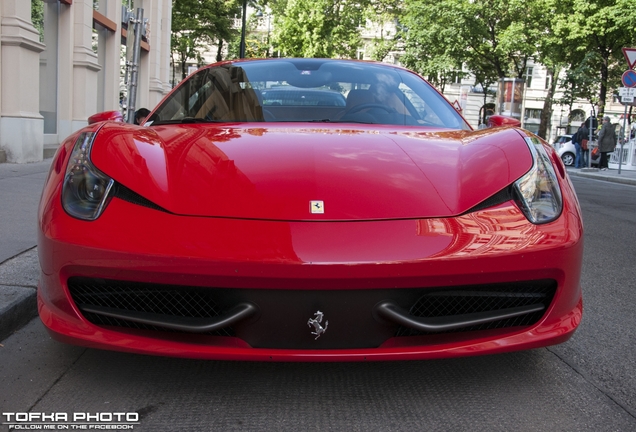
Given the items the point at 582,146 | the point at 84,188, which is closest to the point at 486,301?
the point at 84,188

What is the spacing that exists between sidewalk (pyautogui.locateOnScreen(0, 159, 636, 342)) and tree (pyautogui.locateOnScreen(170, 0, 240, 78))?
23449mm

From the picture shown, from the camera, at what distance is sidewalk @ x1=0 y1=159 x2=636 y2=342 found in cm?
292

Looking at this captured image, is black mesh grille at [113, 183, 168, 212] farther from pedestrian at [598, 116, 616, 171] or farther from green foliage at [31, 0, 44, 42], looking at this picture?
pedestrian at [598, 116, 616, 171]

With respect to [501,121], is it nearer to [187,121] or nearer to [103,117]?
[187,121]

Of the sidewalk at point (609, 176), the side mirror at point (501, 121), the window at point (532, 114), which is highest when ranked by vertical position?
the window at point (532, 114)

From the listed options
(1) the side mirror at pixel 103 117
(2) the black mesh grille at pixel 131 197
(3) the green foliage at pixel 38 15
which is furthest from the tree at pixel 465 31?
(2) the black mesh grille at pixel 131 197

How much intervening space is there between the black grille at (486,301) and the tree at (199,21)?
96.7 feet

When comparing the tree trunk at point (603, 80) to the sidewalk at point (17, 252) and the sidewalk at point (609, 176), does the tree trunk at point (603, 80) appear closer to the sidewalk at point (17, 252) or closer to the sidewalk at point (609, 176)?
the sidewalk at point (609, 176)

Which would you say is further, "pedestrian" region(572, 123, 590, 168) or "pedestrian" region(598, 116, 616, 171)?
"pedestrian" region(572, 123, 590, 168)

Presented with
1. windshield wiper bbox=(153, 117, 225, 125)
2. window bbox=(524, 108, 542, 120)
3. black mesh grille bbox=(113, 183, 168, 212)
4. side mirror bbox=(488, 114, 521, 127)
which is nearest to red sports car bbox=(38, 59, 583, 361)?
black mesh grille bbox=(113, 183, 168, 212)

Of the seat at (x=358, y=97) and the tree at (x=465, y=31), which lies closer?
the seat at (x=358, y=97)

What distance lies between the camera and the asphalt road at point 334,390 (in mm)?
2023

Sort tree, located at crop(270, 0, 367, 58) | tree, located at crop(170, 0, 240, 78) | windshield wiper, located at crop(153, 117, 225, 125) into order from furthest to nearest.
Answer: tree, located at crop(270, 0, 367, 58) → tree, located at crop(170, 0, 240, 78) → windshield wiper, located at crop(153, 117, 225, 125)

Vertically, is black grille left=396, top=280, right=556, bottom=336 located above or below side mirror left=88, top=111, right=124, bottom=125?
below
